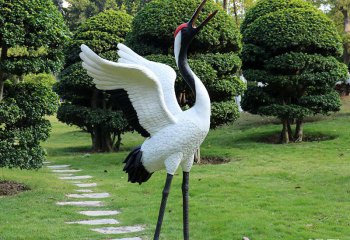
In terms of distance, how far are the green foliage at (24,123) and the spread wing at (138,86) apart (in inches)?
156

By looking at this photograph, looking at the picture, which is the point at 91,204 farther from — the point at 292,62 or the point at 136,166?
the point at 292,62

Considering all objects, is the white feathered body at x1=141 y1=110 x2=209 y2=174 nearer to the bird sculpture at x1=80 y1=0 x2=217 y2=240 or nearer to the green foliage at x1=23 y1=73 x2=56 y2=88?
the bird sculpture at x1=80 y1=0 x2=217 y2=240

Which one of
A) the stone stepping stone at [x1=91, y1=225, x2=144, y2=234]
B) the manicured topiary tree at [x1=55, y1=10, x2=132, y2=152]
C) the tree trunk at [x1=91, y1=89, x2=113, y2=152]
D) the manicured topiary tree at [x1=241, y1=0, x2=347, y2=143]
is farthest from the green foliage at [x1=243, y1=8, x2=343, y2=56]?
the stone stepping stone at [x1=91, y1=225, x2=144, y2=234]

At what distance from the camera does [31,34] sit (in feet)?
24.9

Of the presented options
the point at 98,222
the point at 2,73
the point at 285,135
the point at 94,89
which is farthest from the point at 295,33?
the point at 98,222

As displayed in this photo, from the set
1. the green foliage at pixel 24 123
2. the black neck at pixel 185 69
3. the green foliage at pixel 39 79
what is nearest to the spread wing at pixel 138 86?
the black neck at pixel 185 69

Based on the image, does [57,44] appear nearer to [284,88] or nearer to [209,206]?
[209,206]

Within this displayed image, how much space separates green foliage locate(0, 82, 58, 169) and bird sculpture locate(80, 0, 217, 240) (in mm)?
3857

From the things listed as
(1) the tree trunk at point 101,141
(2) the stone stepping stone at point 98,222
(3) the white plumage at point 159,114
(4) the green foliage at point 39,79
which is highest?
(4) the green foliage at point 39,79

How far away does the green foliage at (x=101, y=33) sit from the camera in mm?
12859

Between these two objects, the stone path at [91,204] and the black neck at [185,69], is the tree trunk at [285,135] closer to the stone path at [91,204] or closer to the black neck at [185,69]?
the stone path at [91,204]

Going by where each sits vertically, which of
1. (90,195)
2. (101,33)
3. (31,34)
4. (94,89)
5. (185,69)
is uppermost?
(101,33)

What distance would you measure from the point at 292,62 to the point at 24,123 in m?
6.77

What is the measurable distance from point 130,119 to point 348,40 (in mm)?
15842
